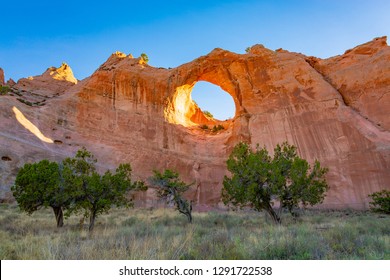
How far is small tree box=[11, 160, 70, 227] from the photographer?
45.3ft

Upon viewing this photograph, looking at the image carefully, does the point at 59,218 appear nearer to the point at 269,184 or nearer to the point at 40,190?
the point at 40,190

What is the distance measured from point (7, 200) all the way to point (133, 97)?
2019 centimetres

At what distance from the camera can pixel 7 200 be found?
2427 cm

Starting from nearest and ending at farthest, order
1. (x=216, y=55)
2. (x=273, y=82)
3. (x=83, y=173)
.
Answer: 1. (x=83, y=173)
2. (x=273, y=82)
3. (x=216, y=55)

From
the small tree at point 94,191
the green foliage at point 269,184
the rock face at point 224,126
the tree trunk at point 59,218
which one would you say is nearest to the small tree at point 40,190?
the tree trunk at point 59,218

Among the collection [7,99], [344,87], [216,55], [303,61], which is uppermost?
[216,55]

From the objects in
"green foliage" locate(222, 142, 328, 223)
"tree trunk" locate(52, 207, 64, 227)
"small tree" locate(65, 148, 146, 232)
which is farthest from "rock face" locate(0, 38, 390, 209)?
"small tree" locate(65, 148, 146, 232)

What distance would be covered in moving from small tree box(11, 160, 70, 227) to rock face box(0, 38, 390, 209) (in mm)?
13805

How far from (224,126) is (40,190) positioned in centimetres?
3326

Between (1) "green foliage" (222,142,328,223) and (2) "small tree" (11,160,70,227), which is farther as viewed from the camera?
(1) "green foliage" (222,142,328,223)

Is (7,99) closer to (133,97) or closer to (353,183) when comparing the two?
(133,97)

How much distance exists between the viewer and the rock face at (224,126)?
86.0ft

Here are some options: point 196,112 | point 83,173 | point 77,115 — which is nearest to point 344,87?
point 196,112

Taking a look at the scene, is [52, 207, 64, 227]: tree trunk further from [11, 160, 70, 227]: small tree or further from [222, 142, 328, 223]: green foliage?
[222, 142, 328, 223]: green foliage
